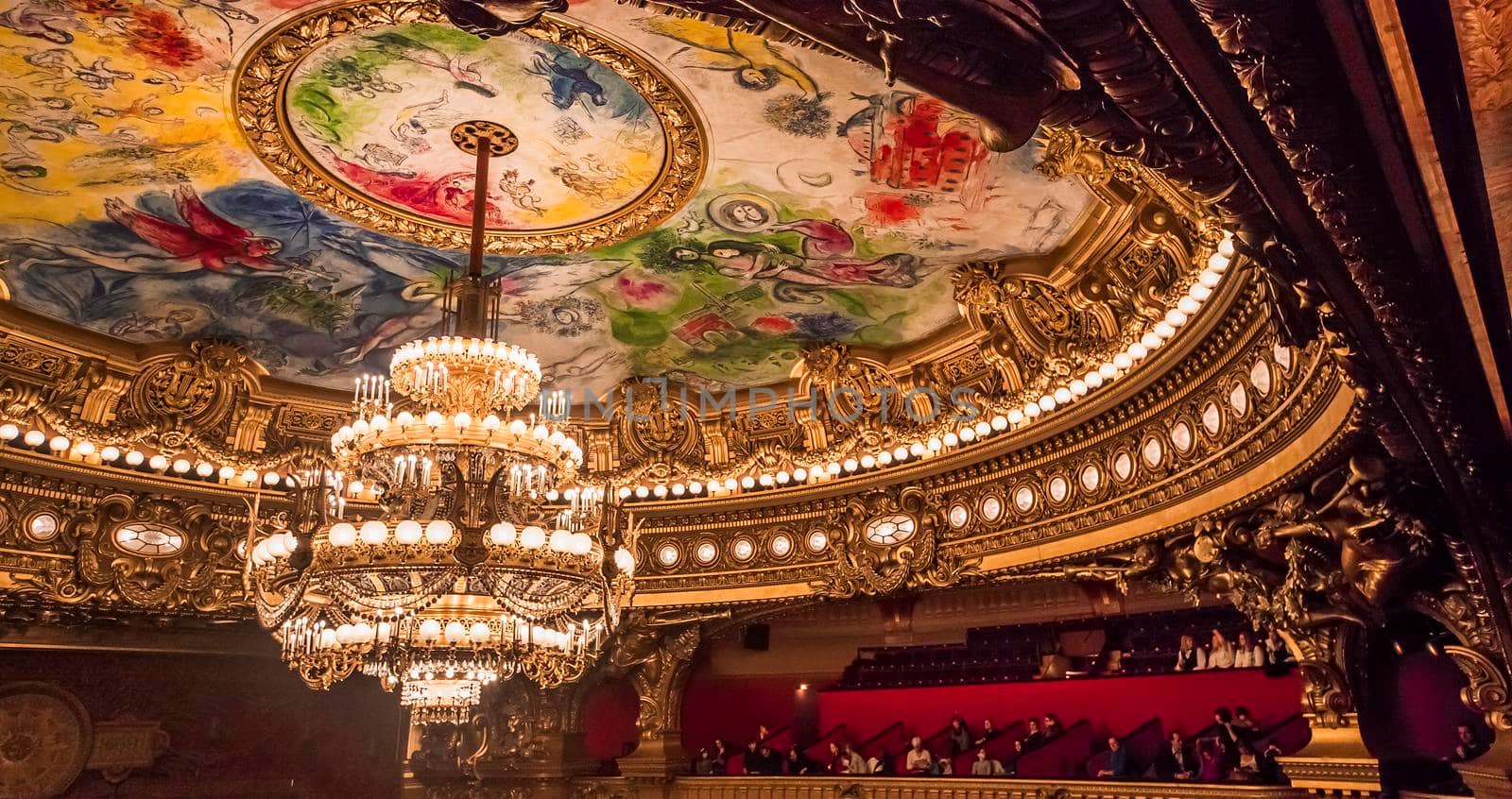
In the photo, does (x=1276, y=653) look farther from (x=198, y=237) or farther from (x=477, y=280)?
(x=198, y=237)

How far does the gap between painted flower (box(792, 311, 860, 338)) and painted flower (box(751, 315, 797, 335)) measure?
143 millimetres

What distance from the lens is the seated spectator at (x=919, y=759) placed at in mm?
13367

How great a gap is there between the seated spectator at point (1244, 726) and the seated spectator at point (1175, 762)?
646 mm

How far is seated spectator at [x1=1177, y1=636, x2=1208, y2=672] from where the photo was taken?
1184cm

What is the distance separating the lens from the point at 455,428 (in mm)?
7801

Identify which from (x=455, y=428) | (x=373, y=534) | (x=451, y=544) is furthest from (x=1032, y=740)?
(x=373, y=534)

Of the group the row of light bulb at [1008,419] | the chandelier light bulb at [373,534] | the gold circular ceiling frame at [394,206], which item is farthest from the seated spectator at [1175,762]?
the chandelier light bulb at [373,534]

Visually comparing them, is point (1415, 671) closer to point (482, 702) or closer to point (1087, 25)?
point (1087, 25)

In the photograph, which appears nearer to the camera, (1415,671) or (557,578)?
(557,578)

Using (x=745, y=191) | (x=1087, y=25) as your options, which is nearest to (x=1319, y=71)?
(x=1087, y=25)

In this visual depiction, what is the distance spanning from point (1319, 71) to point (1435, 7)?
0.26 metres

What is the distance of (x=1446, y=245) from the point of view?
3109 mm

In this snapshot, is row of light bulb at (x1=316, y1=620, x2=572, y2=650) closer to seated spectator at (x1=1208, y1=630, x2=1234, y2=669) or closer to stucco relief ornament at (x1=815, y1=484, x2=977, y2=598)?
stucco relief ornament at (x1=815, y1=484, x2=977, y2=598)

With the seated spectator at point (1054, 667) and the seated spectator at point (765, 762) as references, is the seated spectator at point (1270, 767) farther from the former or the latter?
the seated spectator at point (765, 762)
